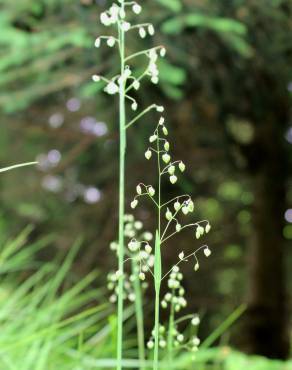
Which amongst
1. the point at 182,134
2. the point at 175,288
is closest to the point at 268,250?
the point at 182,134

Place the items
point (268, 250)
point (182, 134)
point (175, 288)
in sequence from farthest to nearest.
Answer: point (268, 250), point (182, 134), point (175, 288)

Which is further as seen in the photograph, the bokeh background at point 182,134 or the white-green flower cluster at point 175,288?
the bokeh background at point 182,134

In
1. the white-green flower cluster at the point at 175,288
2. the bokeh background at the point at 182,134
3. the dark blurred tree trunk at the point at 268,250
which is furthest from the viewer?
the dark blurred tree trunk at the point at 268,250

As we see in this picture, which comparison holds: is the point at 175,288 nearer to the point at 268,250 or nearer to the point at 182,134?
the point at 182,134

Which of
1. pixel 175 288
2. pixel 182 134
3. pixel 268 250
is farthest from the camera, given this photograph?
pixel 268 250

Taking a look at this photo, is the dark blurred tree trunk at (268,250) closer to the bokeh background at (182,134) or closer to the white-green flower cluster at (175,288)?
the bokeh background at (182,134)

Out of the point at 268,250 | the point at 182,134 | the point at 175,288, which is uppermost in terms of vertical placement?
the point at 182,134

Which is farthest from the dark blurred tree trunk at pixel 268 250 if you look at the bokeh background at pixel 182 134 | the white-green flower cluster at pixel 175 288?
the white-green flower cluster at pixel 175 288
